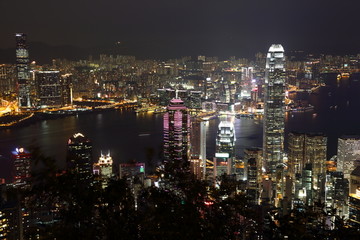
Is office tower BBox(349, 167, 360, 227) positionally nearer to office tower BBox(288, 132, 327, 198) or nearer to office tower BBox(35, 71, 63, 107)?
office tower BBox(288, 132, 327, 198)

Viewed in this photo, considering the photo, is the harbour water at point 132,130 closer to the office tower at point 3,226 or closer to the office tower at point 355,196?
the office tower at point 355,196

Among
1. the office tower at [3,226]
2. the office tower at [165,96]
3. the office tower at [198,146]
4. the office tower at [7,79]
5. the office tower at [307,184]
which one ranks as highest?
the office tower at [7,79]

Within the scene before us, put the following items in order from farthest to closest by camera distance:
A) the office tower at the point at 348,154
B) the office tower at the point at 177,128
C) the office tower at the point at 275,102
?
the office tower at the point at 275,102 < the office tower at the point at 177,128 < the office tower at the point at 348,154

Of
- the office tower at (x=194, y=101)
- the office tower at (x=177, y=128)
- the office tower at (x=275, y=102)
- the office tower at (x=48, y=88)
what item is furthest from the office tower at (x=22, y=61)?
the office tower at (x=275, y=102)

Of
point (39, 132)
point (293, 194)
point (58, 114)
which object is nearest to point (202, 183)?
point (293, 194)

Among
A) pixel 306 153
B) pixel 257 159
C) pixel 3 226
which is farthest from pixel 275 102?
pixel 3 226

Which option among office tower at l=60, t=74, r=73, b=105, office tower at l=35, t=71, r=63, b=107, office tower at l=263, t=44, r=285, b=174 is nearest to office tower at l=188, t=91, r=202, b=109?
office tower at l=263, t=44, r=285, b=174
